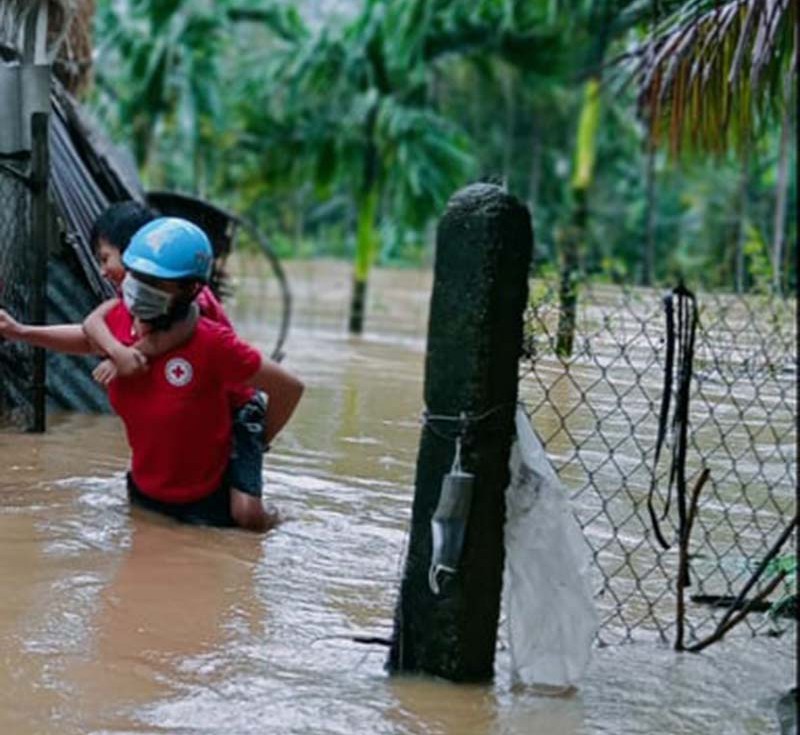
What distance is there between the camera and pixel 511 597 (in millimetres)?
3270

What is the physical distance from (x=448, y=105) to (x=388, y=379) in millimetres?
15754

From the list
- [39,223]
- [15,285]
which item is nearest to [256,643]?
[39,223]

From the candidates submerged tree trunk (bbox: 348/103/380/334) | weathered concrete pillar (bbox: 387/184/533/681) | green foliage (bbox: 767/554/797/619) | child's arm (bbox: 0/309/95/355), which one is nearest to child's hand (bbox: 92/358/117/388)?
child's arm (bbox: 0/309/95/355)

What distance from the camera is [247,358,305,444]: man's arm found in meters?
4.87

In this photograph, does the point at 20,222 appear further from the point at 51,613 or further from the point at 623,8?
the point at 623,8

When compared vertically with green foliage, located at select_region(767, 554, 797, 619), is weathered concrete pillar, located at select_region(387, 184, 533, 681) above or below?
above

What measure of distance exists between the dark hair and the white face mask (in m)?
0.60

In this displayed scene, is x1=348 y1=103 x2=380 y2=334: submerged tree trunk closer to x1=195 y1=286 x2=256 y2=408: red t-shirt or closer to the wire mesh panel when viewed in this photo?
the wire mesh panel

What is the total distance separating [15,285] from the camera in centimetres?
684

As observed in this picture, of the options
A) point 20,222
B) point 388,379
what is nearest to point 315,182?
point 388,379

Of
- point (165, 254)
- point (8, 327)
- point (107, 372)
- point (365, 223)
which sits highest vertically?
point (365, 223)

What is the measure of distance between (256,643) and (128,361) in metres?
1.47

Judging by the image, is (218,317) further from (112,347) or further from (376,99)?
(376,99)

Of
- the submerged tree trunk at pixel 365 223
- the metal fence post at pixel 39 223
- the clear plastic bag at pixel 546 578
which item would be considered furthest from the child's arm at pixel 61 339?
the submerged tree trunk at pixel 365 223
